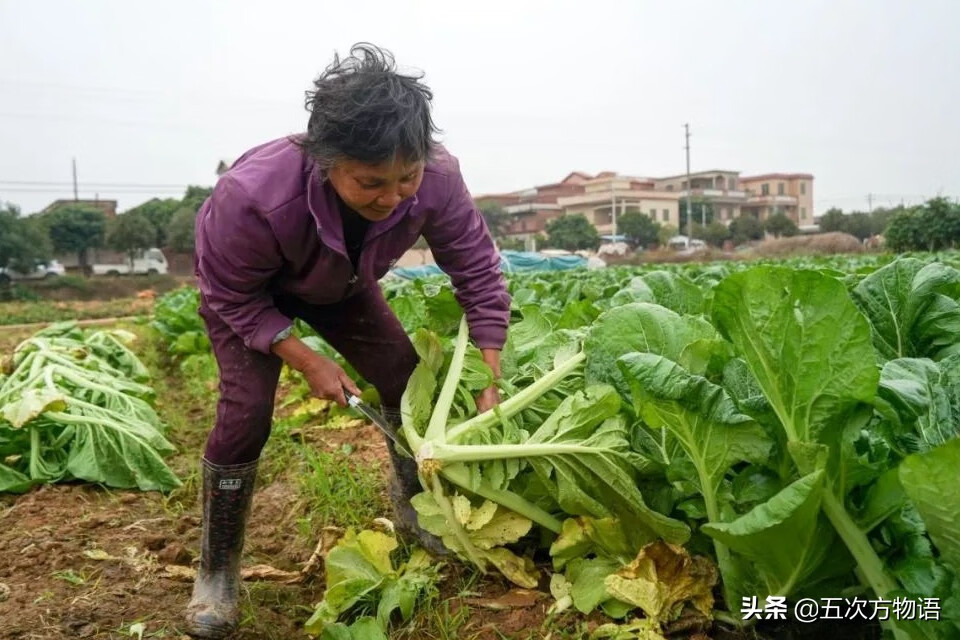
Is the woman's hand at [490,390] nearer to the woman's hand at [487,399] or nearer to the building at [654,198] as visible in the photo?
the woman's hand at [487,399]

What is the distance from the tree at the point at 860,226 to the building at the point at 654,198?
326 inches

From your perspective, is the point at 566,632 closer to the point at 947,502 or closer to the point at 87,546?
the point at 947,502

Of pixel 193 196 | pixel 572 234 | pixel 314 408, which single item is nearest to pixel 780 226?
pixel 572 234

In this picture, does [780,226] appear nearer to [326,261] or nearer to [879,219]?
[879,219]

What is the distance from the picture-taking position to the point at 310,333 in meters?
6.50

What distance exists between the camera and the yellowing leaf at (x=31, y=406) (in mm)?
4074

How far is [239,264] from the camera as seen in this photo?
7.42ft

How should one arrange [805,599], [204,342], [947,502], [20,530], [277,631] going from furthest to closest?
[204,342] → [20,530] → [277,631] → [805,599] → [947,502]

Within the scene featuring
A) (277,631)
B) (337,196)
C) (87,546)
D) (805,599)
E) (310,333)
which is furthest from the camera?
(310,333)

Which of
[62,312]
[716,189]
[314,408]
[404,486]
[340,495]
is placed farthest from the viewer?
[716,189]

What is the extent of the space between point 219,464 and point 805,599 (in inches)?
67.0

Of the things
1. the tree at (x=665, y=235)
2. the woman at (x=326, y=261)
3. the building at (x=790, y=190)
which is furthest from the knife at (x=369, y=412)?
the building at (x=790, y=190)

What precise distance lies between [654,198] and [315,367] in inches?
2557

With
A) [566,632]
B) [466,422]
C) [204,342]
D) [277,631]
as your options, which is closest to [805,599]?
[566,632]
